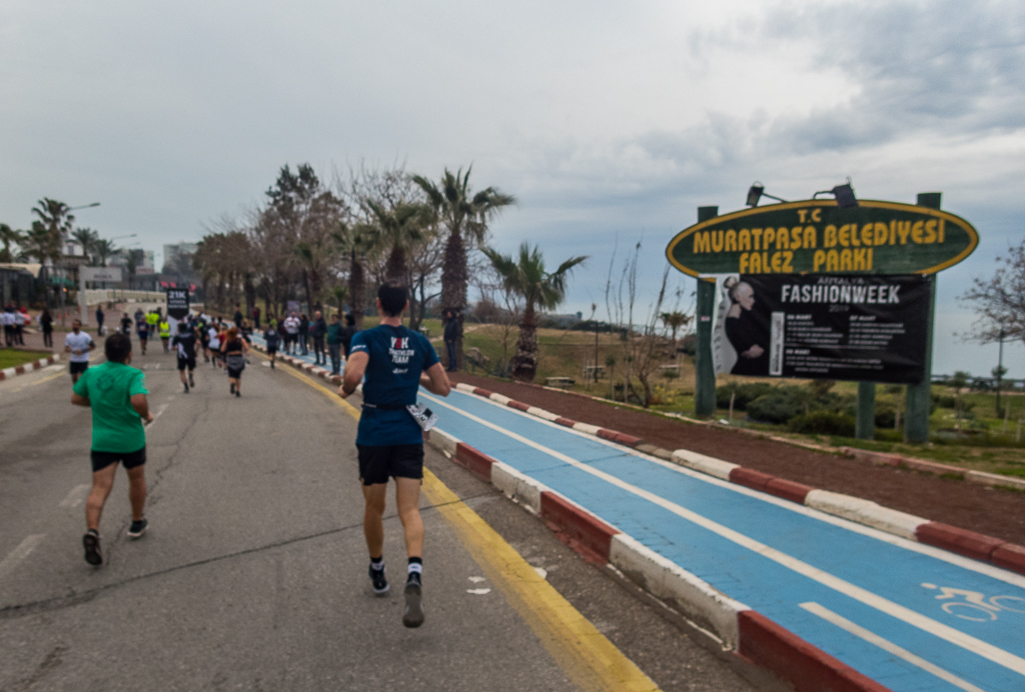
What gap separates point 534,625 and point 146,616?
2277 millimetres

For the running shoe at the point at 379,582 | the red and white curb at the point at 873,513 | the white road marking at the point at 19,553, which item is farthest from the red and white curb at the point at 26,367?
the running shoe at the point at 379,582

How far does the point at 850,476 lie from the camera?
773 centimetres

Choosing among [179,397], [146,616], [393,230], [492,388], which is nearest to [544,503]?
[146,616]

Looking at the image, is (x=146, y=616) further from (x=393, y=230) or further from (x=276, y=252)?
(x=276, y=252)

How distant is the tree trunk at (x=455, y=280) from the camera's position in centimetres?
2292

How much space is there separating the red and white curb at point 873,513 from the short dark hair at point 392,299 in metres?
4.42

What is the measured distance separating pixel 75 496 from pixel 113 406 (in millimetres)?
2367

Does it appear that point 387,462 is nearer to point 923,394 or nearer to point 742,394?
point 923,394

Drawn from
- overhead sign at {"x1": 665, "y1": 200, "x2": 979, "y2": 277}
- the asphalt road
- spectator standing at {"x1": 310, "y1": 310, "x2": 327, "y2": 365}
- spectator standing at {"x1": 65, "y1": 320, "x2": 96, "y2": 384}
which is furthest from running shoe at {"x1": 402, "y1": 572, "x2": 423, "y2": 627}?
spectator standing at {"x1": 310, "y1": 310, "x2": 327, "y2": 365}

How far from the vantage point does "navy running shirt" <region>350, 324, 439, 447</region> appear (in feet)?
13.6

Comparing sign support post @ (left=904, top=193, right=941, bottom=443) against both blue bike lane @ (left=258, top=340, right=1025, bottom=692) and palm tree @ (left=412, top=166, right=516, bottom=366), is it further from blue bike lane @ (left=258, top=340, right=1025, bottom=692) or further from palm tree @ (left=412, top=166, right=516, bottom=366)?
palm tree @ (left=412, top=166, right=516, bottom=366)

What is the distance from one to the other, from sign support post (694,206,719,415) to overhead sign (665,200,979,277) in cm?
27

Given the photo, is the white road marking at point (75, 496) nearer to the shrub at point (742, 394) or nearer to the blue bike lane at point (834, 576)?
the blue bike lane at point (834, 576)

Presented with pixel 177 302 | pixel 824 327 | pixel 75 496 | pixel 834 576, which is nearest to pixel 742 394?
pixel 824 327
